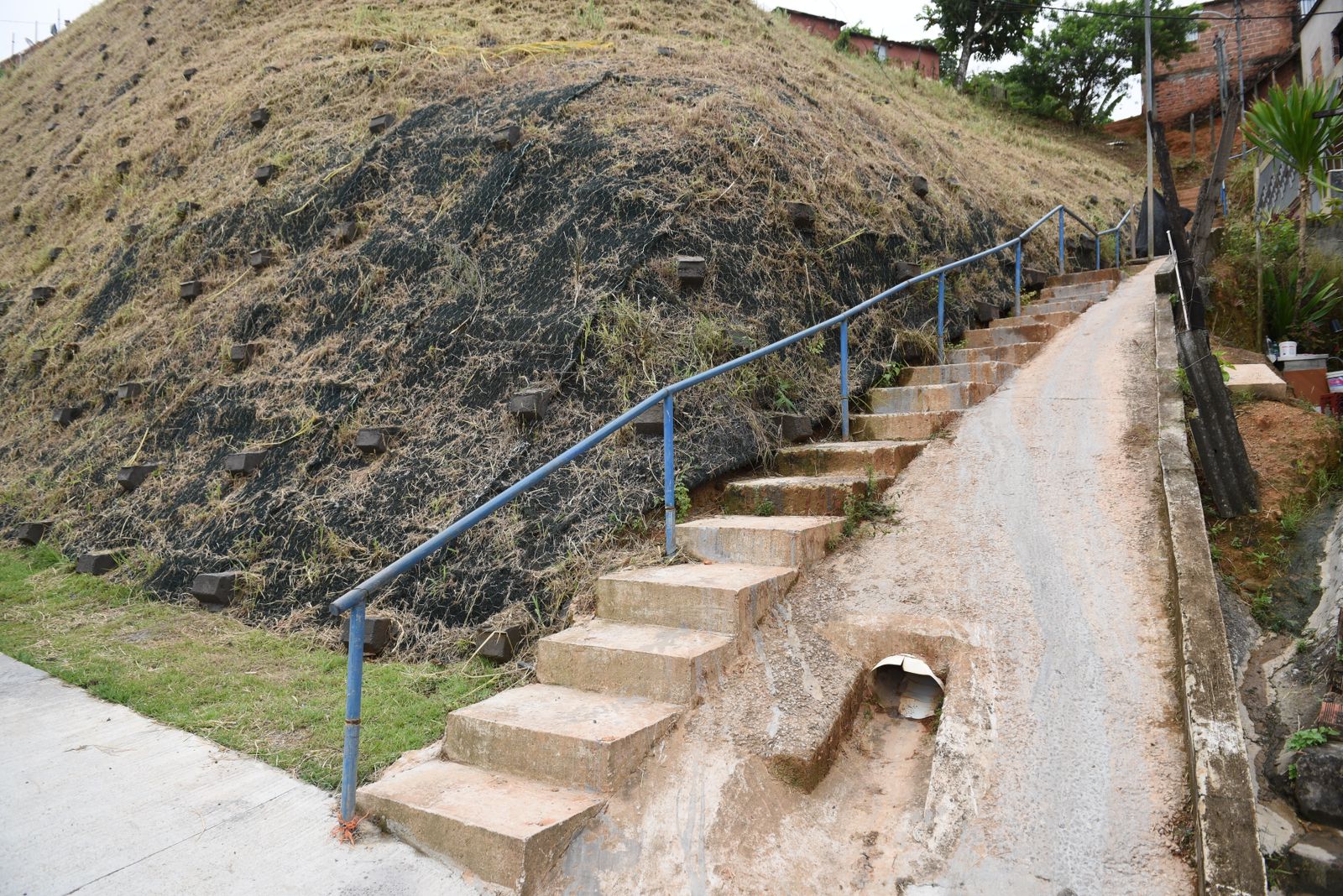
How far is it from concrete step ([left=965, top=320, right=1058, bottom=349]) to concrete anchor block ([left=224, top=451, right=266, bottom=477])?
5.96 metres

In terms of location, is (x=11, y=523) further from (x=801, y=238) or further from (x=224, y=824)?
(x=801, y=238)

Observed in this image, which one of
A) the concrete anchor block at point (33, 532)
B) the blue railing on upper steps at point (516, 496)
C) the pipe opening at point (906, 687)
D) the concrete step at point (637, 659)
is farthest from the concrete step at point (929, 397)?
the concrete anchor block at point (33, 532)

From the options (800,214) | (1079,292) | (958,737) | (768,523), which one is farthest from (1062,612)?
(1079,292)

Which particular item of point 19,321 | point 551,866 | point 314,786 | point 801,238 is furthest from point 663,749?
point 19,321

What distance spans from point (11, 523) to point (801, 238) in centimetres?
722

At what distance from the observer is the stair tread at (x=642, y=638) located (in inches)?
140

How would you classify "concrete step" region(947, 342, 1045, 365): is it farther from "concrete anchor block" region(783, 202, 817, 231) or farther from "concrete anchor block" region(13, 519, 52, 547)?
"concrete anchor block" region(13, 519, 52, 547)

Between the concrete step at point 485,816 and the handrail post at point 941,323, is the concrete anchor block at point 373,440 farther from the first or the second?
the handrail post at point 941,323

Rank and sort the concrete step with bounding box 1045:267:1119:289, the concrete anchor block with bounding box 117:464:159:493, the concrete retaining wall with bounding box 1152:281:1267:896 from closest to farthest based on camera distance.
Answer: the concrete retaining wall with bounding box 1152:281:1267:896 → the concrete anchor block with bounding box 117:464:159:493 → the concrete step with bounding box 1045:267:1119:289

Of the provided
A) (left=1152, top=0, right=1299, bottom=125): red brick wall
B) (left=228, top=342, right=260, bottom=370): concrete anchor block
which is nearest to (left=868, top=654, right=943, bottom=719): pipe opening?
(left=228, top=342, right=260, bottom=370): concrete anchor block

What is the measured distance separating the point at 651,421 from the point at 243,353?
4.07 meters

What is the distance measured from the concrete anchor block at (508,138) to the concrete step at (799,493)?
4.06 m

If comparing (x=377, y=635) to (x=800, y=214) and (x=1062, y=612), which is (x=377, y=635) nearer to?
(x=1062, y=612)

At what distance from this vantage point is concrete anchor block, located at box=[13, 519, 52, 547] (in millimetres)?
6922
